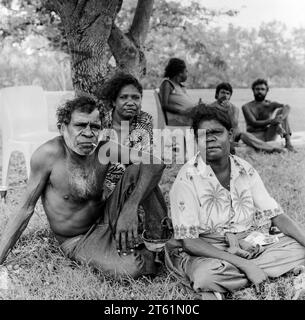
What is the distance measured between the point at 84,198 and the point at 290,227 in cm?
132

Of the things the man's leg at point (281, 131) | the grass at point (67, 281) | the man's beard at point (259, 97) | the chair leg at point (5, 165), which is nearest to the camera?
the grass at point (67, 281)

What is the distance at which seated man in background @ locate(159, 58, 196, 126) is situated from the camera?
623cm

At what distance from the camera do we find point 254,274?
2.83 m

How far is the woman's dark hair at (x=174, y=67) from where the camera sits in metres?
6.17

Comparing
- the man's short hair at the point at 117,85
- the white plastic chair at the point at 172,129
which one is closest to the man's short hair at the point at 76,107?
the man's short hair at the point at 117,85

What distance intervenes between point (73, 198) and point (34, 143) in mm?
2352

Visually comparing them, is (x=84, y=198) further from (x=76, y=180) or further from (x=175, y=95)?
(x=175, y=95)

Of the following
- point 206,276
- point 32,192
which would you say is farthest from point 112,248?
point 206,276

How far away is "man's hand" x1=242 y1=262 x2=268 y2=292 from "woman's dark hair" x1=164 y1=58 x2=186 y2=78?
3785 millimetres

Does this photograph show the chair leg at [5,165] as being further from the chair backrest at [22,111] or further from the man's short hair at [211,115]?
the man's short hair at [211,115]

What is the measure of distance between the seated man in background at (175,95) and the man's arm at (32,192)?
3.27 m

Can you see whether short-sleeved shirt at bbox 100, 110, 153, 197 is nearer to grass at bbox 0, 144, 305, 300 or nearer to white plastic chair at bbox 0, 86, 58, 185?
grass at bbox 0, 144, 305, 300

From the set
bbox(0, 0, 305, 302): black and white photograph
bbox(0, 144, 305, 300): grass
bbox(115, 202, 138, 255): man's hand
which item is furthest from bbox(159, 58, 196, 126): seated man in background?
bbox(115, 202, 138, 255): man's hand

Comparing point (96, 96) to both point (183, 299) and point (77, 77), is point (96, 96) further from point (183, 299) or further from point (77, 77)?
point (183, 299)
